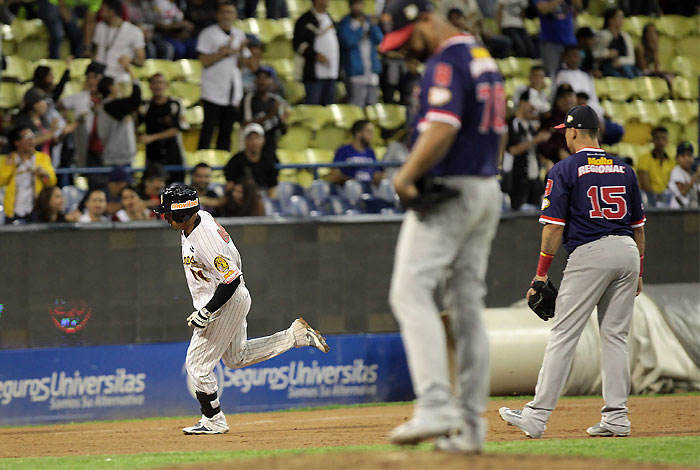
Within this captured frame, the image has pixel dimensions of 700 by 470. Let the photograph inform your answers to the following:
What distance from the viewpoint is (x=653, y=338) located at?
1281 centimetres

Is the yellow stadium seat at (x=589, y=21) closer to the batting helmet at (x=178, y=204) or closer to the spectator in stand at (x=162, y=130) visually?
the spectator in stand at (x=162, y=130)

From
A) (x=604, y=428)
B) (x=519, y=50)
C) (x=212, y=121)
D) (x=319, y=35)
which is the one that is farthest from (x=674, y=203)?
(x=604, y=428)

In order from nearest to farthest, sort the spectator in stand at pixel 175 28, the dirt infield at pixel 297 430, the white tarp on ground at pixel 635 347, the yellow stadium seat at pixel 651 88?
the dirt infield at pixel 297 430 < the white tarp on ground at pixel 635 347 < the spectator in stand at pixel 175 28 < the yellow stadium seat at pixel 651 88

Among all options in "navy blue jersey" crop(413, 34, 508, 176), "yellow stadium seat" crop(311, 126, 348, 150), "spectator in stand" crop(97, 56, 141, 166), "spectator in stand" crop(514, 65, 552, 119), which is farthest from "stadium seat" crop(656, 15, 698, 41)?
"navy blue jersey" crop(413, 34, 508, 176)

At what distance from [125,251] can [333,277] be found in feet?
7.98

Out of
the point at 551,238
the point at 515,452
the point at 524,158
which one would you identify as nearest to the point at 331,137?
the point at 524,158

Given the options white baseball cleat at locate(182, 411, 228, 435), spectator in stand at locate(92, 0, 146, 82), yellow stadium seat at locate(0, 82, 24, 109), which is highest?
spectator in stand at locate(92, 0, 146, 82)

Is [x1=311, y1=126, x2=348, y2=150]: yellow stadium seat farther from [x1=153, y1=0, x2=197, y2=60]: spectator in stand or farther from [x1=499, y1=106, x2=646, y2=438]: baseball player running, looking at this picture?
[x1=499, y1=106, x2=646, y2=438]: baseball player running

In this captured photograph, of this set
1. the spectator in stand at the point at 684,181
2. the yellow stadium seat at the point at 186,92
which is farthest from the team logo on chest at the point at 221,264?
the spectator in stand at the point at 684,181

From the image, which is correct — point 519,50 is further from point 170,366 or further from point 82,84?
point 170,366

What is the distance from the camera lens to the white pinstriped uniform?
8836 mm

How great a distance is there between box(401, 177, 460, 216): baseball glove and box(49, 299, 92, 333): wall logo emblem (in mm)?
7465

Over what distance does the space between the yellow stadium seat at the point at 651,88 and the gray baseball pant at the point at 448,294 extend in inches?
547

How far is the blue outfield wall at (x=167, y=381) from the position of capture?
11.7 meters
